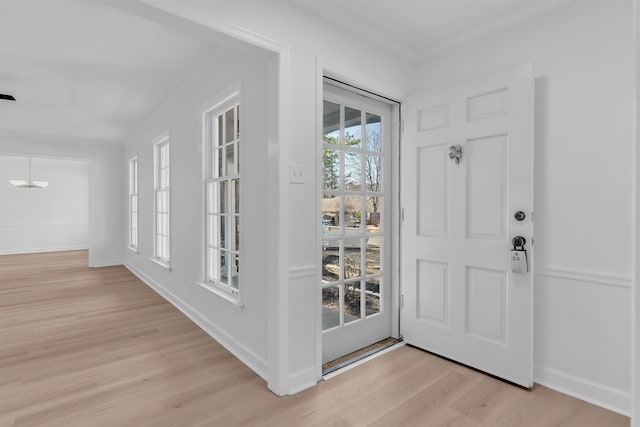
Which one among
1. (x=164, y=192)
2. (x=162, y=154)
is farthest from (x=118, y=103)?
(x=164, y=192)

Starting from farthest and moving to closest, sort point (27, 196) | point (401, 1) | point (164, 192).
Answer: point (27, 196), point (164, 192), point (401, 1)

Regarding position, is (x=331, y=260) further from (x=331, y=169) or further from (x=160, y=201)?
(x=160, y=201)

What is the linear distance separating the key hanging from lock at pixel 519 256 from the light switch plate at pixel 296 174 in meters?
1.46

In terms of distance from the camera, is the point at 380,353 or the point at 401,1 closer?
the point at 401,1

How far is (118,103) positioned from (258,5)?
331 cm

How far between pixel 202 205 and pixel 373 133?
178cm

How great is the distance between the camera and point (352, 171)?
274 cm

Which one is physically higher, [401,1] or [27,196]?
[401,1]

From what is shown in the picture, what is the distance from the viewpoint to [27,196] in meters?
8.59

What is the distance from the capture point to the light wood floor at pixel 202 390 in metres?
1.85

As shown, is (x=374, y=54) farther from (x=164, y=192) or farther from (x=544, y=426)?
(x=164, y=192)

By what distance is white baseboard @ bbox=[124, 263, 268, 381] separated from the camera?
237 cm

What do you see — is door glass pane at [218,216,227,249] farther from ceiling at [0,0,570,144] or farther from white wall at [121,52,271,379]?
ceiling at [0,0,570,144]

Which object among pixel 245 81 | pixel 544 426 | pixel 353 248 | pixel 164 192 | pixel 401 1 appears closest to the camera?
pixel 544 426
